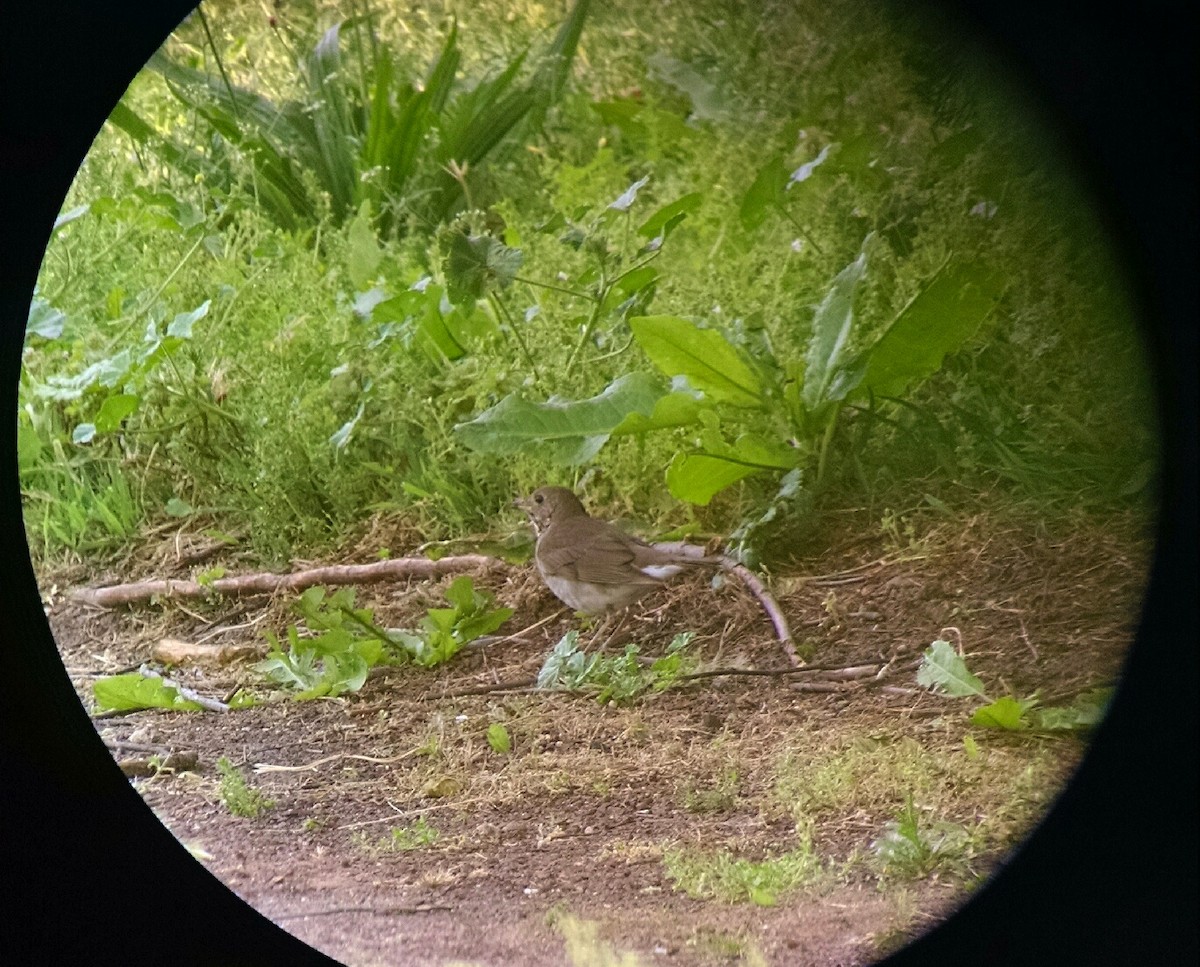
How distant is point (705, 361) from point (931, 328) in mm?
202

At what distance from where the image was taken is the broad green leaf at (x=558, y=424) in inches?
42.2

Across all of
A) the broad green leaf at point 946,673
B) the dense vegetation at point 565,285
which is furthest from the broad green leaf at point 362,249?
the broad green leaf at point 946,673

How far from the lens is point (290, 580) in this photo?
111 cm

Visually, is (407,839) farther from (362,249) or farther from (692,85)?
(692,85)

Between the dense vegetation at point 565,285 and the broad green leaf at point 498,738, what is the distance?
0.19 m

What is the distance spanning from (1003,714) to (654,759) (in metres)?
0.32

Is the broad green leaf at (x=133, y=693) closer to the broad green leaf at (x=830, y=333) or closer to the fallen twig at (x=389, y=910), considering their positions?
the fallen twig at (x=389, y=910)

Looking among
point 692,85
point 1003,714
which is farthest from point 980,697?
point 692,85

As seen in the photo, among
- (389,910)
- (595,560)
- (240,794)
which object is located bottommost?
(389,910)

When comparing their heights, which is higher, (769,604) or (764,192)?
(764,192)

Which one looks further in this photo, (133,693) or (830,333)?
(133,693)

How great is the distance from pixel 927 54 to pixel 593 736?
0.67 metres

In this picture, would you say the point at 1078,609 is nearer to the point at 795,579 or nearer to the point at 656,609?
the point at 795,579

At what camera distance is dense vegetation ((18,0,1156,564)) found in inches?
38.8
